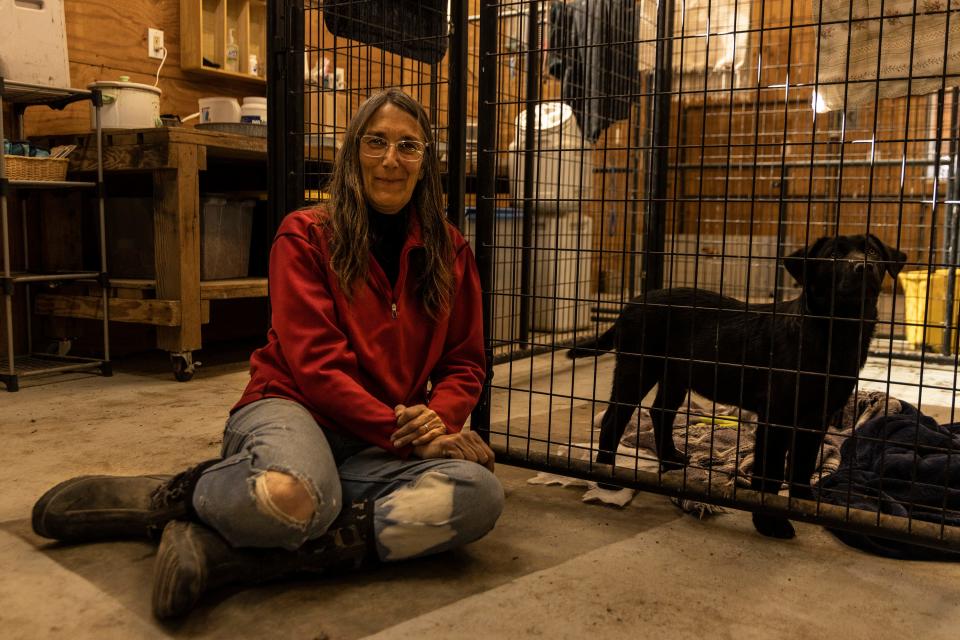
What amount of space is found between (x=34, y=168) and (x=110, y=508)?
6.94ft

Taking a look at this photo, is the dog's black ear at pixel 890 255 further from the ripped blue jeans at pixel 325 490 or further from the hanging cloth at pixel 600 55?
the hanging cloth at pixel 600 55

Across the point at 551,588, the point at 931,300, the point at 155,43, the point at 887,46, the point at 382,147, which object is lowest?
the point at 551,588

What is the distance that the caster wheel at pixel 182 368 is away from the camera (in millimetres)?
3438

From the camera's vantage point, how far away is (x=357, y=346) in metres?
1.71

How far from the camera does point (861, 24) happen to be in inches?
70.2

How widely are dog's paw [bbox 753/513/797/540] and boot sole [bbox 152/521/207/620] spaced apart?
1.21 meters

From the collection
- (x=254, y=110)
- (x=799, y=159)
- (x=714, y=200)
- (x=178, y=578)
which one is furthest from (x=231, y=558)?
(x=799, y=159)

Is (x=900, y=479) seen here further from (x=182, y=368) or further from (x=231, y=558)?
(x=182, y=368)

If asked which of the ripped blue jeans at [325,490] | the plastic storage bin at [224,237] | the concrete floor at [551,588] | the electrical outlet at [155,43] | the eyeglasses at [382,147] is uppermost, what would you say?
the electrical outlet at [155,43]

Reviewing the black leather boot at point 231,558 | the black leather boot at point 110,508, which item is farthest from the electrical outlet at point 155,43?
the black leather boot at point 231,558

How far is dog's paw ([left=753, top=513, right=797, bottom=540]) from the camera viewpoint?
1.84 m

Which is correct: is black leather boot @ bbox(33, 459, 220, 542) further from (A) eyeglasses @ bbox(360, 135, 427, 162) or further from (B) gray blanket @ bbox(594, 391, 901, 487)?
(B) gray blanket @ bbox(594, 391, 901, 487)

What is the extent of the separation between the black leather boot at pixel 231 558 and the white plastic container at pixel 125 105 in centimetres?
260

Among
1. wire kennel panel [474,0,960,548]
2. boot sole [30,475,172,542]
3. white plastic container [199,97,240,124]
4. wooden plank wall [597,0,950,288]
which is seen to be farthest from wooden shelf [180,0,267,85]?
boot sole [30,475,172,542]
